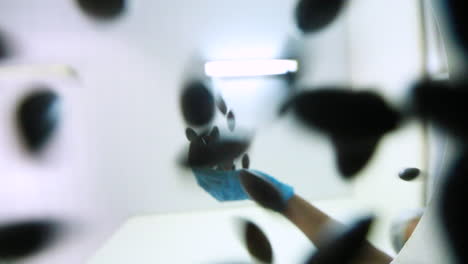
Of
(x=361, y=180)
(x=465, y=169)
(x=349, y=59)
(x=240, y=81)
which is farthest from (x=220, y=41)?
(x=465, y=169)

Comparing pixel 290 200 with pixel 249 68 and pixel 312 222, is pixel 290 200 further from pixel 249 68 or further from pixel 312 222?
pixel 249 68

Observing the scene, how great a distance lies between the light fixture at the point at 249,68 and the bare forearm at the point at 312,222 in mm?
189

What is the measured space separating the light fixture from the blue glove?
0.46 ft

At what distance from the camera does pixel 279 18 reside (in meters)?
0.41

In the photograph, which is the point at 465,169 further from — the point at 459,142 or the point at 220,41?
the point at 220,41

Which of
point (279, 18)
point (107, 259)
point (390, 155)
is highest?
point (279, 18)

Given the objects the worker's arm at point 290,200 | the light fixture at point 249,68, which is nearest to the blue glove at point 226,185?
the worker's arm at point 290,200

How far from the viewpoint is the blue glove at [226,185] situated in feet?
1.33

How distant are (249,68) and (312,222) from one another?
0.81 feet

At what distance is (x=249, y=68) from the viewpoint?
0.40 metres

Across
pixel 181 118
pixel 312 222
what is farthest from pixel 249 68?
pixel 312 222

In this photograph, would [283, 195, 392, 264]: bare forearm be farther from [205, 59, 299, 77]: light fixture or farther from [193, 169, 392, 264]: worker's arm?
[205, 59, 299, 77]: light fixture

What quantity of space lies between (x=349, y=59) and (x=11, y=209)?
54cm

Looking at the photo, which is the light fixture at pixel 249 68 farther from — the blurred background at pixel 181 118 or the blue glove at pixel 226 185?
the blue glove at pixel 226 185
